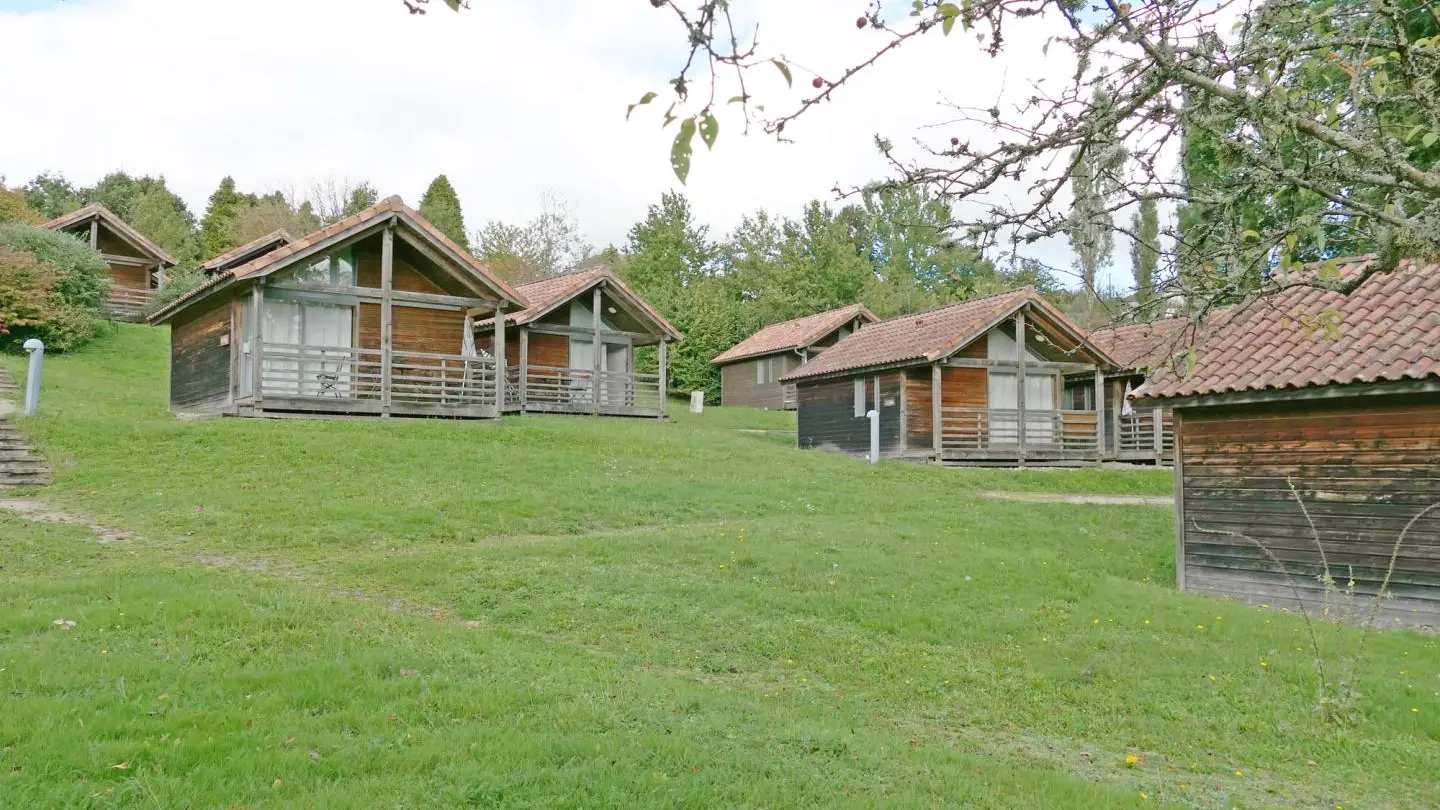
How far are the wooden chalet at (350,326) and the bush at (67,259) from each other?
1215 cm

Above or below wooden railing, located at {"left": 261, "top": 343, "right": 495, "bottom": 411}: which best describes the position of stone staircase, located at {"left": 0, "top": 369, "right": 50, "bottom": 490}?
below

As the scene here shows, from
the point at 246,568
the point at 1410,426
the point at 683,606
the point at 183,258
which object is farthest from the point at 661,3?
the point at 183,258

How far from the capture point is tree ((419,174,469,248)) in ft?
219

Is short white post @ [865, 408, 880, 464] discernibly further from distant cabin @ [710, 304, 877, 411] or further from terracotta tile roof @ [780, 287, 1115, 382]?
distant cabin @ [710, 304, 877, 411]

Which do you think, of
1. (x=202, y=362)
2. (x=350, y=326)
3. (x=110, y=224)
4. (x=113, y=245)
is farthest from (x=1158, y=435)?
(x=113, y=245)

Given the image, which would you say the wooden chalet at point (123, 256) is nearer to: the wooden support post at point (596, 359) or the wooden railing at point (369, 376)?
the wooden support post at point (596, 359)

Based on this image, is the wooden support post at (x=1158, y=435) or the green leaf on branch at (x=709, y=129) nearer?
the green leaf on branch at (x=709, y=129)

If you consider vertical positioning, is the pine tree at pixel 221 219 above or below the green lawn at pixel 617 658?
above

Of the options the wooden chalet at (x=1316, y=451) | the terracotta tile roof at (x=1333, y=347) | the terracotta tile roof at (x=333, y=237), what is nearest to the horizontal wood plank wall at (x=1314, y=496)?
the wooden chalet at (x=1316, y=451)

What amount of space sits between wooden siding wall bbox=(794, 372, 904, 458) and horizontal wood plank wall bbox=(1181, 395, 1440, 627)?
14.2 m

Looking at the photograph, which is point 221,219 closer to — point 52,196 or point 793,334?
point 52,196

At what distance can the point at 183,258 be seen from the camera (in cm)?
5784

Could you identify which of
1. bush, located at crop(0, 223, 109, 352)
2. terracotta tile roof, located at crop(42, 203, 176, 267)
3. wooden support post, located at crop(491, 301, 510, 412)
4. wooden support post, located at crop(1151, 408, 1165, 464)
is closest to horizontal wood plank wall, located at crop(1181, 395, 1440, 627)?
wooden support post, located at crop(491, 301, 510, 412)

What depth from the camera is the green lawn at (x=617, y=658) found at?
5.33 metres
